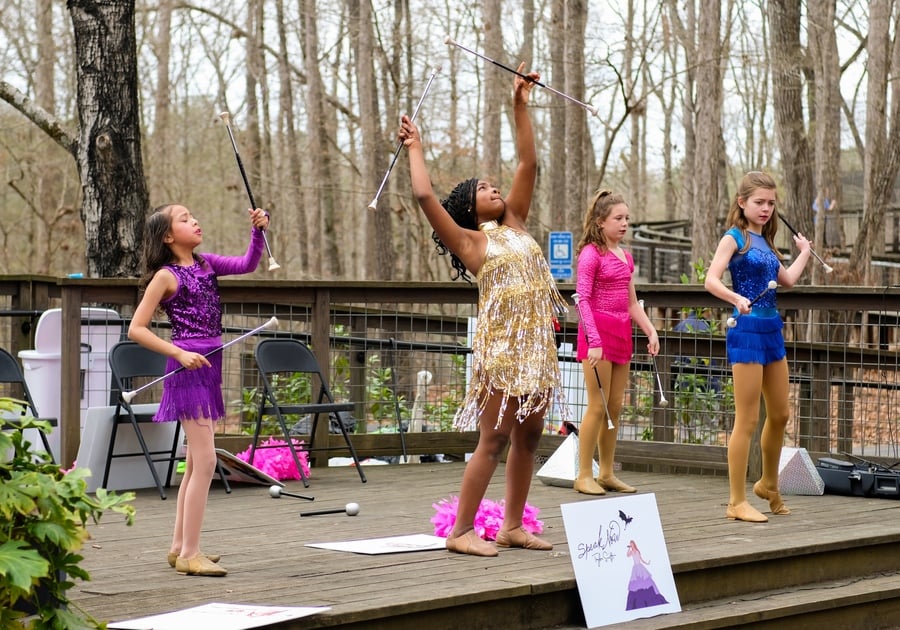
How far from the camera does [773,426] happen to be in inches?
226

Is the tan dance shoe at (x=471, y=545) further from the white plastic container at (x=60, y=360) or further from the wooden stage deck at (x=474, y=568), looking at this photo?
the white plastic container at (x=60, y=360)

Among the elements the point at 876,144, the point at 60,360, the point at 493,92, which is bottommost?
the point at 60,360

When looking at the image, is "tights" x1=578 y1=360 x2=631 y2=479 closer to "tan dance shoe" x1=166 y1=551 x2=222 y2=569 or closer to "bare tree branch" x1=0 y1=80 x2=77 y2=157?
"tan dance shoe" x1=166 y1=551 x2=222 y2=569

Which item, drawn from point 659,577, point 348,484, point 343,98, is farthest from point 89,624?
point 343,98

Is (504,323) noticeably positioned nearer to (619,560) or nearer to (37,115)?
(619,560)

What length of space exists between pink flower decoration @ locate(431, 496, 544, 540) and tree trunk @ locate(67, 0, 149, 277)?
14.0ft

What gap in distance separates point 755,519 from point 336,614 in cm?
258

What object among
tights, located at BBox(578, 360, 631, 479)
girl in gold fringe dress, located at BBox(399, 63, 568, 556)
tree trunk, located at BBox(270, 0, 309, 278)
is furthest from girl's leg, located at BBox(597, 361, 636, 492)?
tree trunk, located at BBox(270, 0, 309, 278)

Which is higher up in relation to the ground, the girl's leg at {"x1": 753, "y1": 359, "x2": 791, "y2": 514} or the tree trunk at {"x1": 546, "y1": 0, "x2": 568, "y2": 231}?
the tree trunk at {"x1": 546, "y1": 0, "x2": 568, "y2": 231}

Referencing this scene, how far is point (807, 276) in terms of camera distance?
14984 millimetres

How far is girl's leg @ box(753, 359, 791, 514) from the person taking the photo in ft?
18.5

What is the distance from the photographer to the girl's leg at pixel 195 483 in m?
4.40

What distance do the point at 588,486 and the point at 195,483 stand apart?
259 cm

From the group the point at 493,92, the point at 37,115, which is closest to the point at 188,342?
the point at 37,115
